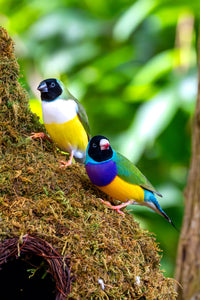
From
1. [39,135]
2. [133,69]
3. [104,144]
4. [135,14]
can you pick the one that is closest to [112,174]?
[104,144]

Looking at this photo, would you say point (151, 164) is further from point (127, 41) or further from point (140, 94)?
point (127, 41)

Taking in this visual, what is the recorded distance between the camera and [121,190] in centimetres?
314

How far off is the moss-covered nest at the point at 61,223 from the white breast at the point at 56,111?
0.47ft

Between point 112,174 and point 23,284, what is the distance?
961 millimetres

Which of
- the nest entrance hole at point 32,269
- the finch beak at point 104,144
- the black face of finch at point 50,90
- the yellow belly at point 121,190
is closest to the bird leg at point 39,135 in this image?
the black face of finch at point 50,90

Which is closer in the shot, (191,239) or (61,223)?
(61,223)

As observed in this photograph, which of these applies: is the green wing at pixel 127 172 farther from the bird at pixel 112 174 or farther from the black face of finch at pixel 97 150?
the black face of finch at pixel 97 150

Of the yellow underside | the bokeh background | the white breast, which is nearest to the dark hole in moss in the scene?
the yellow underside

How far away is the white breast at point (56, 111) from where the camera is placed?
320 centimetres

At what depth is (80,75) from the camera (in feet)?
25.8

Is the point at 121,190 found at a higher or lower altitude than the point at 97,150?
lower

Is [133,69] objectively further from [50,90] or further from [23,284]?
[23,284]

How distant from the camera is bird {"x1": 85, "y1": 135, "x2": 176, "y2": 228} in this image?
3.04m

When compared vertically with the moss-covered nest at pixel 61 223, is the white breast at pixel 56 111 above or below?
above
